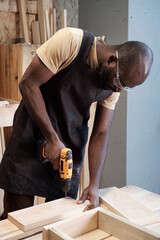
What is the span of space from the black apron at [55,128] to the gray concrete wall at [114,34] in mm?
1460

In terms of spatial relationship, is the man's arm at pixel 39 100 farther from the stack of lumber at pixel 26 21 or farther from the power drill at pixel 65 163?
the stack of lumber at pixel 26 21

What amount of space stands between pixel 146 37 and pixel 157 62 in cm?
32

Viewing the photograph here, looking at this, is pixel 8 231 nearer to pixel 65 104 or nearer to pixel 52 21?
pixel 65 104

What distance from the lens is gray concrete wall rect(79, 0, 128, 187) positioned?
3156mm

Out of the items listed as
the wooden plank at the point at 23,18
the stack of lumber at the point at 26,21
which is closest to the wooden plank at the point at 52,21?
the stack of lumber at the point at 26,21

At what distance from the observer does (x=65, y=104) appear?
5.58 ft

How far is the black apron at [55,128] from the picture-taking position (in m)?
1.67

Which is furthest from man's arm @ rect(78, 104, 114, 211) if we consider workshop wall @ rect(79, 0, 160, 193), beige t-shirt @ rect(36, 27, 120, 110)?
workshop wall @ rect(79, 0, 160, 193)

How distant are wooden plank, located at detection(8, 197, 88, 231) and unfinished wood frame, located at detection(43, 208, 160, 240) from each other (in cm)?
16

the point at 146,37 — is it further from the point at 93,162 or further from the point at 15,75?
the point at 93,162

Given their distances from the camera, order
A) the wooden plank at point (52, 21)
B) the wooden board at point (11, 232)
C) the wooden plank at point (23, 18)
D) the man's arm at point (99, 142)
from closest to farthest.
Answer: the wooden board at point (11, 232) < the man's arm at point (99, 142) < the wooden plank at point (23, 18) < the wooden plank at point (52, 21)

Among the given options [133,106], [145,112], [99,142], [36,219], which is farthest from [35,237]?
[145,112]

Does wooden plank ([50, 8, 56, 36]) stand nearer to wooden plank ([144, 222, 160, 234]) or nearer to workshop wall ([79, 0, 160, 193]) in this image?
workshop wall ([79, 0, 160, 193])

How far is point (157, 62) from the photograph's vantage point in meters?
3.37
